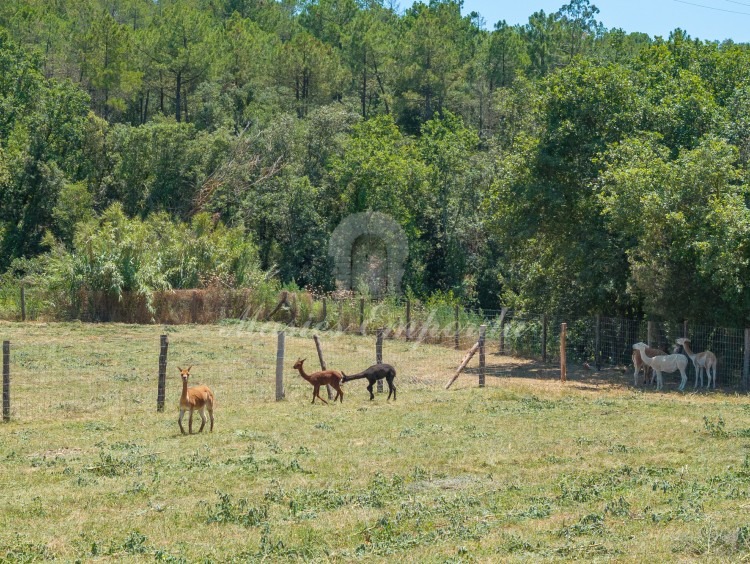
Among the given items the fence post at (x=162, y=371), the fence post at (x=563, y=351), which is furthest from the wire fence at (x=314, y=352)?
the fence post at (x=563, y=351)

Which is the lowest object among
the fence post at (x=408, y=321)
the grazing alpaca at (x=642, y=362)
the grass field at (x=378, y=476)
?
the grass field at (x=378, y=476)

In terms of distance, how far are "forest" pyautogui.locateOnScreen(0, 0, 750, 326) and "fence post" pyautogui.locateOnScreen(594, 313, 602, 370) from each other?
1.18m

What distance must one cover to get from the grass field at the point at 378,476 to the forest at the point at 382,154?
6.84 meters

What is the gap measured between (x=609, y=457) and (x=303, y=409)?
22.8ft

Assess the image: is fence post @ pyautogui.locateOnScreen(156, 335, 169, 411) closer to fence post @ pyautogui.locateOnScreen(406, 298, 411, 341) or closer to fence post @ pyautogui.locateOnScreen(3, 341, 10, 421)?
fence post @ pyautogui.locateOnScreen(3, 341, 10, 421)

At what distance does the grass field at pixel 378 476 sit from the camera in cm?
893

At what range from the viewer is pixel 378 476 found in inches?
467

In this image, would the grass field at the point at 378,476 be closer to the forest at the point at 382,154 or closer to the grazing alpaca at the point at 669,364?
the grazing alpaca at the point at 669,364

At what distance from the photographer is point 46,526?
32.0 ft

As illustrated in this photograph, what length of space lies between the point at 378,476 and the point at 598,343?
664 inches

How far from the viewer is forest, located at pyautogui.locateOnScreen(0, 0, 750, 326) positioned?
26344 mm

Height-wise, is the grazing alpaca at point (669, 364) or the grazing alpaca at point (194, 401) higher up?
the grazing alpaca at point (669, 364)

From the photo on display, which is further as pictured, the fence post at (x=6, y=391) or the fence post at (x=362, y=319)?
the fence post at (x=362, y=319)

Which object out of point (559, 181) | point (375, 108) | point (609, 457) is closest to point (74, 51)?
point (375, 108)
